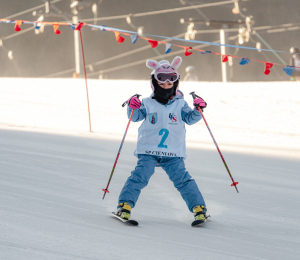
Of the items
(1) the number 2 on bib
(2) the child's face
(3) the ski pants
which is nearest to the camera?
(3) the ski pants

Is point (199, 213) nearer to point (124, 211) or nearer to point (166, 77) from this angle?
point (124, 211)

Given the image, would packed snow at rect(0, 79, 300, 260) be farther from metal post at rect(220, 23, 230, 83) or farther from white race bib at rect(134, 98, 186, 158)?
metal post at rect(220, 23, 230, 83)

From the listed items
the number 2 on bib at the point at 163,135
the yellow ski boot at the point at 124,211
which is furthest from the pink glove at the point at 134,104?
the yellow ski boot at the point at 124,211

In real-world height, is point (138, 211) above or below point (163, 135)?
below

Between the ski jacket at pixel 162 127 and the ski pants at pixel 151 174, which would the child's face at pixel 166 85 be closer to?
the ski jacket at pixel 162 127

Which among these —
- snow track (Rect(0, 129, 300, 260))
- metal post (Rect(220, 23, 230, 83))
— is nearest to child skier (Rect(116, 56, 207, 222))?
snow track (Rect(0, 129, 300, 260))

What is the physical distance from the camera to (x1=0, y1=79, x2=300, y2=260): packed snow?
5.42 feet

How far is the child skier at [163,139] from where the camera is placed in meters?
2.29

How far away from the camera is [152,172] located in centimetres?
237

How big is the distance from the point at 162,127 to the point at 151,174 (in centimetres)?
29

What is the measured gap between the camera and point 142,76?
16469 mm

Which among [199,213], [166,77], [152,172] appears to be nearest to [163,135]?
[152,172]

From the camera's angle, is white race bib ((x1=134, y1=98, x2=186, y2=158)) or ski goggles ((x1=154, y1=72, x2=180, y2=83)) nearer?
white race bib ((x1=134, y1=98, x2=186, y2=158))

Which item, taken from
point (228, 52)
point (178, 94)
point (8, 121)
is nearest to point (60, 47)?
point (228, 52)
